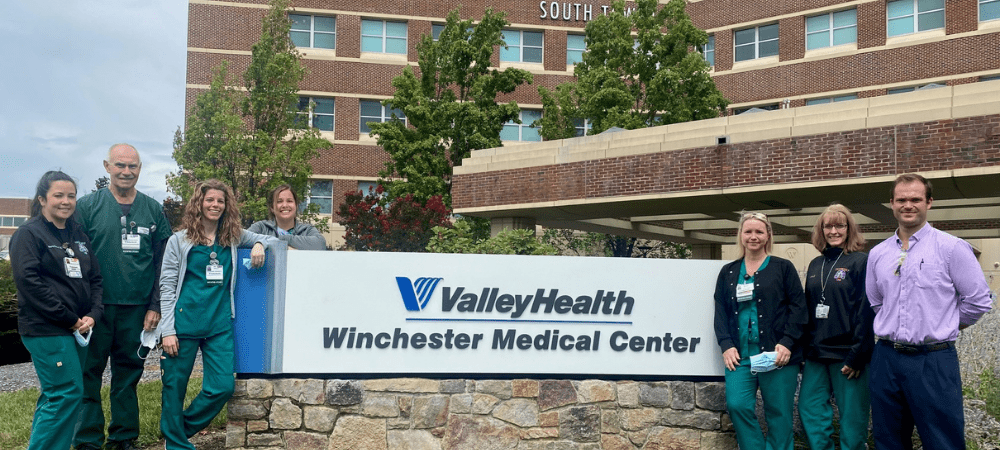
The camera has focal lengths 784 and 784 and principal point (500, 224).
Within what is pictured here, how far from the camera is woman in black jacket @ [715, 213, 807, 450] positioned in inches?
218

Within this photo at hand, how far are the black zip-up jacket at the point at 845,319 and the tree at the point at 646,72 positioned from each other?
63.8 feet

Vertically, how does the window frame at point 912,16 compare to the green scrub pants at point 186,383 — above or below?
above

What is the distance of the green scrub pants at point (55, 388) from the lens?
16.7ft

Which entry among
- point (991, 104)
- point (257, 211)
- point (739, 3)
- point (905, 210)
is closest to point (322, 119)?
point (257, 211)

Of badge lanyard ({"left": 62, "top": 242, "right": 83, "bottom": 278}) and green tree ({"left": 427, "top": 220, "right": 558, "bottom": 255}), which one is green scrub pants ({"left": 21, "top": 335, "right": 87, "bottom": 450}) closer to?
badge lanyard ({"left": 62, "top": 242, "right": 83, "bottom": 278})

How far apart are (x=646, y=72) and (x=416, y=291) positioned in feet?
70.2

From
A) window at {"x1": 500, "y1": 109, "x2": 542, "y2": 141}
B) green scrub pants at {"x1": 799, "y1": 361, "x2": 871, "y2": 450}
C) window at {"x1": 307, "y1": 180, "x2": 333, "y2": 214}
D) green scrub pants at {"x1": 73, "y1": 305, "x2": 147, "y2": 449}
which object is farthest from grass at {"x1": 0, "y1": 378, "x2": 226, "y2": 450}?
window at {"x1": 500, "y1": 109, "x2": 542, "y2": 141}

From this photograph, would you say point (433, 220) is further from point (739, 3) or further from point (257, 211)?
point (739, 3)

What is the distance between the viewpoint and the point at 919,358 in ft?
15.3

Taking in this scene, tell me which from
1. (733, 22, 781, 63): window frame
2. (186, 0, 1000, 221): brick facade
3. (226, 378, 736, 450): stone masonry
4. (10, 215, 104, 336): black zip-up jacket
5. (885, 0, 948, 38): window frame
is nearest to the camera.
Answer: (10, 215, 104, 336): black zip-up jacket

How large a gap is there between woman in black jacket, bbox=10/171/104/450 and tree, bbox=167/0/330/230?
46.0ft

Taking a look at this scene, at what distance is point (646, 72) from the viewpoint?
1023 inches

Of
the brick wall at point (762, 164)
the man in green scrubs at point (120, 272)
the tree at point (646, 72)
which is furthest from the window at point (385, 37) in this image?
the man in green scrubs at point (120, 272)

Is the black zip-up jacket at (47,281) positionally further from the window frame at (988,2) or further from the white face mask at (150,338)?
the window frame at (988,2)
